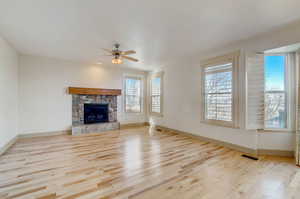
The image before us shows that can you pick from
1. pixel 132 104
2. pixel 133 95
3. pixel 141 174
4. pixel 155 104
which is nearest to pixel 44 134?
pixel 132 104

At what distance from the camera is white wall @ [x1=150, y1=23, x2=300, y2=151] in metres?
3.04

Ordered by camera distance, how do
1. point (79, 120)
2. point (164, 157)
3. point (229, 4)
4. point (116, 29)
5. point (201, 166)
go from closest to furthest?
point (229, 4) < point (201, 166) < point (116, 29) < point (164, 157) < point (79, 120)

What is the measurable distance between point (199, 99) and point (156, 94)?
2.41m

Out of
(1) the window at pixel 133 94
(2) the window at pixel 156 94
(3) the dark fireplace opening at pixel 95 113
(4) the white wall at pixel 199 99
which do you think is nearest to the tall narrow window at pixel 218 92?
(4) the white wall at pixel 199 99

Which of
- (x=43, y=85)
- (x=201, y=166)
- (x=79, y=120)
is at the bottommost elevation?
(x=201, y=166)

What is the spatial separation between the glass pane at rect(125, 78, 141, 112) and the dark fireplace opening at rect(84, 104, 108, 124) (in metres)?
1.02

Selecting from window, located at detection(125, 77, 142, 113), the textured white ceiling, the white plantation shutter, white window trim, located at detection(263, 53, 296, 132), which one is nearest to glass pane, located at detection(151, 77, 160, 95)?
window, located at detection(125, 77, 142, 113)

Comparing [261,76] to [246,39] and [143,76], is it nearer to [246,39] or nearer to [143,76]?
[246,39]

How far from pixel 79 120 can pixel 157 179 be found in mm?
4283

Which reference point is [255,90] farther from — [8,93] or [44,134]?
[44,134]

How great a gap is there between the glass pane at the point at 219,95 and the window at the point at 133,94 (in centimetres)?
347

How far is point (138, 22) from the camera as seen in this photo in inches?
102

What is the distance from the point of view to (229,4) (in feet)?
6.91

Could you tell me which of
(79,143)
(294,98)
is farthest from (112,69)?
(294,98)
